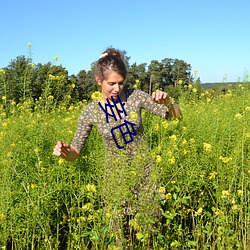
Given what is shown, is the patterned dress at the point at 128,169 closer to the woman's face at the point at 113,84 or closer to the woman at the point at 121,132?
the woman at the point at 121,132

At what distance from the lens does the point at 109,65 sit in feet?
7.59

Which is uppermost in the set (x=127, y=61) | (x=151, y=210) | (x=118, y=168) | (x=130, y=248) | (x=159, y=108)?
(x=127, y=61)

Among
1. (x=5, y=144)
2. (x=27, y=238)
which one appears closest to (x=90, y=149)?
(x=5, y=144)

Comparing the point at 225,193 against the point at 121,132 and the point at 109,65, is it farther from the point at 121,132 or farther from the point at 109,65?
the point at 109,65

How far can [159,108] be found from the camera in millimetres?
2434

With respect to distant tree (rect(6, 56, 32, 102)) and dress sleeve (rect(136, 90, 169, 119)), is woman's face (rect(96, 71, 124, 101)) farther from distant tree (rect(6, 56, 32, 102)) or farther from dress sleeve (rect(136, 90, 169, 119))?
distant tree (rect(6, 56, 32, 102))

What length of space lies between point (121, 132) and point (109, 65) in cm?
47

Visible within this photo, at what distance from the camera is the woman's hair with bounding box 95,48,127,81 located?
2.30m

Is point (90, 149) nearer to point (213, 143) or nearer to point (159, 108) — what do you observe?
point (159, 108)

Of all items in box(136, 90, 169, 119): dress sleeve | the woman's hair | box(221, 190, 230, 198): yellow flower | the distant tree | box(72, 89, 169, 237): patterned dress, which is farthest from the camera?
the distant tree

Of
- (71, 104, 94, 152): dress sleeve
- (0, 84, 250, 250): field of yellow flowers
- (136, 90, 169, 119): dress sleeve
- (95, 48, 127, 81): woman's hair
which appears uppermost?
(95, 48, 127, 81): woman's hair

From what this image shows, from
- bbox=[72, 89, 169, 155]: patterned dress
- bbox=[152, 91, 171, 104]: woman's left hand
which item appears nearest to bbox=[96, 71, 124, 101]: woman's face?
bbox=[72, 89, 169, 155]: patterned dress

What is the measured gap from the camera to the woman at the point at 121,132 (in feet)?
6.30

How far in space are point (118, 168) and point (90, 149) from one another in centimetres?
96
